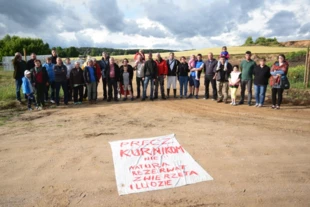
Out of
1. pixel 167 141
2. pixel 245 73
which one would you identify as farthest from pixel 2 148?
pixel 245 73

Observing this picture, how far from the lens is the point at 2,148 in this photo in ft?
19.4

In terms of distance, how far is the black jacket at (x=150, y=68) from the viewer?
10836mm

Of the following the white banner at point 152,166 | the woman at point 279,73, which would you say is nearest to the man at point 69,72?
the white banner at point 152,166

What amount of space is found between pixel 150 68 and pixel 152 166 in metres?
6.48

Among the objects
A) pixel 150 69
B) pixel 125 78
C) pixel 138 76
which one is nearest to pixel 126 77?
pixel 125 78

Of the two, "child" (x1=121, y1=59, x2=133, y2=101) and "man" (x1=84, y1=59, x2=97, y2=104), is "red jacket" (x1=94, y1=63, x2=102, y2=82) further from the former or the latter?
"child" (x1=121, y1=59, x2=133, y2=101)

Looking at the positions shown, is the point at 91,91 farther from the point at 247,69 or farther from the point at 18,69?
the point at 247,69

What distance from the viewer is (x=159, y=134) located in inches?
256

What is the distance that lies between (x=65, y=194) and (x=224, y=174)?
2.61 meters

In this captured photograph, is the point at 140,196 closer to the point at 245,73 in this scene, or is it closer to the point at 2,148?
the point at 2,148

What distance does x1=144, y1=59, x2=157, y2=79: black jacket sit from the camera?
35.6 feet

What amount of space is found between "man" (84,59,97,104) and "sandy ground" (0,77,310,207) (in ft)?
5.40

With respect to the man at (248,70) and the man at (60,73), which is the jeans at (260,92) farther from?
the man at (60,73)

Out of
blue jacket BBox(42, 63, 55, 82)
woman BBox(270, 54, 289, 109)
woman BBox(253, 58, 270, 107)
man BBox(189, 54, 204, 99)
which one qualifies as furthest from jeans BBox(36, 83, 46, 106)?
woman BBox(270, 54, 289, 109)
